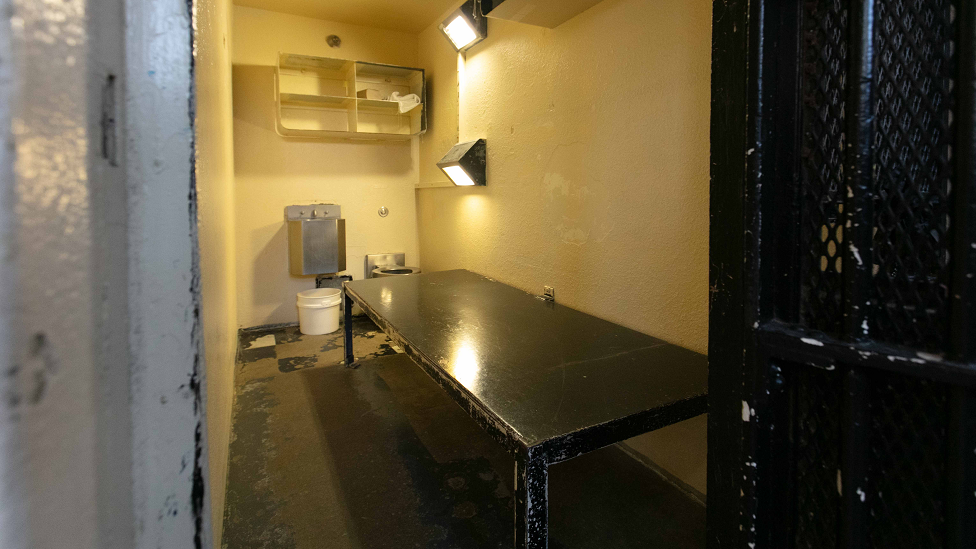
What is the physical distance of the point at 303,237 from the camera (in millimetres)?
4105

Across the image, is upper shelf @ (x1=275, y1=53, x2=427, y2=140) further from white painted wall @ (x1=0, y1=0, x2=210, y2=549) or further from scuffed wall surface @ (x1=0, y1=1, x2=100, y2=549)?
scuffed wall surface @ (x1=0, y1=1, x2=100, y2=549)

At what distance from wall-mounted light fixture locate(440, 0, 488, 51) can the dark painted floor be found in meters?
2.43

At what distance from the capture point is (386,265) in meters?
4.72

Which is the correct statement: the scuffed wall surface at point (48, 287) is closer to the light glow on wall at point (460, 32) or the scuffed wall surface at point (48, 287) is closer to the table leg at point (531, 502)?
the table leg at point (531, 502)

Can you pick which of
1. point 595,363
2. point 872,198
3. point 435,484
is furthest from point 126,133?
point 435,484

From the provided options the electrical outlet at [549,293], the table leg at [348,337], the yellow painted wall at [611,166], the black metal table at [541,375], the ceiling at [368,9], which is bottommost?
the table leg at [348,337]

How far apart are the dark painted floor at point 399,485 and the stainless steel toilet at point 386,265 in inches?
64.8

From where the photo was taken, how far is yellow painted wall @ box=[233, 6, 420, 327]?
4.05m

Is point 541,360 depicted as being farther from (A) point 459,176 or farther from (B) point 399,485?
(A) point 459,176

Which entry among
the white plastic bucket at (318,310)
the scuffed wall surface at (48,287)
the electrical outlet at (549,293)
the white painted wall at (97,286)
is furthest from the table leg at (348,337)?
the scuffed wall surface at (48,287)

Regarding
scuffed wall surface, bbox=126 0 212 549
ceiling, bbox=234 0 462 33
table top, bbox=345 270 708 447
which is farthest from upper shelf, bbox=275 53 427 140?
scuffed wall surface, bbox=126 0 212 549

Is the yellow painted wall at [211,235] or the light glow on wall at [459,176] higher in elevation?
the light glow on wall at [459,176]

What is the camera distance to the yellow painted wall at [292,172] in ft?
13.3

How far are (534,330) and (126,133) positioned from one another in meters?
1.80
